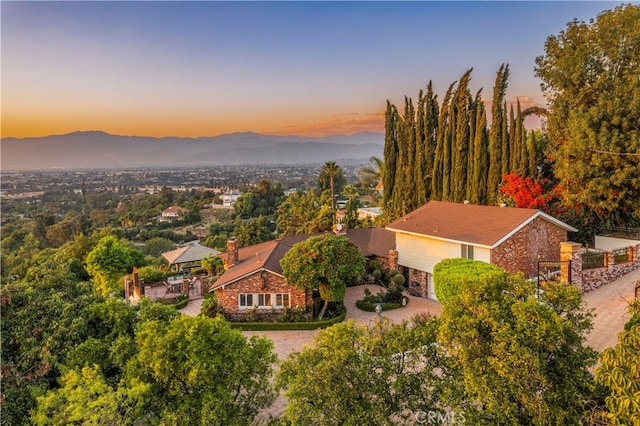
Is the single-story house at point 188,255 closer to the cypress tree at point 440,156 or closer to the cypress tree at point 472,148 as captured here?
the cypress tree at point 440,156

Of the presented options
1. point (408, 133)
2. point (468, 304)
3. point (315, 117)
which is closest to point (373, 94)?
→ point (408, 133)

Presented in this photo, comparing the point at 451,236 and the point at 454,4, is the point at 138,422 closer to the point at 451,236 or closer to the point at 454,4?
the point at 451,236

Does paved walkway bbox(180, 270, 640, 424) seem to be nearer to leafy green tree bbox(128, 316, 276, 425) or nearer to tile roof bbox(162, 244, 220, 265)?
leafy green tree bbox(128, 316, 276, 425)

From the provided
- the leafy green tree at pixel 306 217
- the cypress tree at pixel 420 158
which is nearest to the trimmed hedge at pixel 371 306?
the leafy green tree at pixel 306 217

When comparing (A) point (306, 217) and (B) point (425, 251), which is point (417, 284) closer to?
(B) point (425, 251)

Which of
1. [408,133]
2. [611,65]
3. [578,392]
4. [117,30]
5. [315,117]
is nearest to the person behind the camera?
[578,392]
